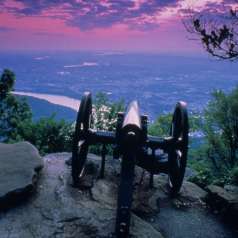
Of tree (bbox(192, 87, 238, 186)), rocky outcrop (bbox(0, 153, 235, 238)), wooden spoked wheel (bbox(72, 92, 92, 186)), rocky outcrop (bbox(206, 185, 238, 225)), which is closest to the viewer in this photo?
rocky outcrop (bbox(0, 153, 235, 238))

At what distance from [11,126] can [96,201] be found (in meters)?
8.86

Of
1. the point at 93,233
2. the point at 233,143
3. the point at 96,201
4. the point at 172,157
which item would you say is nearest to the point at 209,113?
the point at 233,143

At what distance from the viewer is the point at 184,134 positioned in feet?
17.8

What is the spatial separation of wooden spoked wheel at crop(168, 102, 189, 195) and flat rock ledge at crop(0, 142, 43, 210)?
227cm

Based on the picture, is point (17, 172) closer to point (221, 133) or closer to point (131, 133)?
point (131, 133)

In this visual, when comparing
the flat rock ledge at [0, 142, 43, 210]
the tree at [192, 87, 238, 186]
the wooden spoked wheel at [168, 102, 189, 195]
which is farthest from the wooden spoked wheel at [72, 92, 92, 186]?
the tree at [192, 87, 238, 186]

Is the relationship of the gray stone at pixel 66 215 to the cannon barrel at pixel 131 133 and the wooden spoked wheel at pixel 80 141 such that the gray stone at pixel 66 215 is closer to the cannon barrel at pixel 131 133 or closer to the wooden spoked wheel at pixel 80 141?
the wooden spoked wheel at pixel 80 141

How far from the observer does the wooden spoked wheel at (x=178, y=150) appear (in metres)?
5.51

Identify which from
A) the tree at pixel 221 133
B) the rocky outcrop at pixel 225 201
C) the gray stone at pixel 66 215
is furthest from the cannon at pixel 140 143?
the tree at pixel 221 133

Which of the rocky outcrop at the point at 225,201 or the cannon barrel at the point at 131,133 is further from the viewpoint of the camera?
the rocky outcrop at the point at 225,201

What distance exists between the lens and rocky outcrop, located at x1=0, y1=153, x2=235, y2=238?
4.51 meters

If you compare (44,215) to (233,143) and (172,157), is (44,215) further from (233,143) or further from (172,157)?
(233,143)

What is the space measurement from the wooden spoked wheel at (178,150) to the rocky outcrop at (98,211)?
35 cm

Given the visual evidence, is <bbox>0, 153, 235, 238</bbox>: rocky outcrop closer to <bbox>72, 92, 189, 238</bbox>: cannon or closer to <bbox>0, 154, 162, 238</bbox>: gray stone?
<bbox>0, 154, 162, 238</bbox>: gray stone
